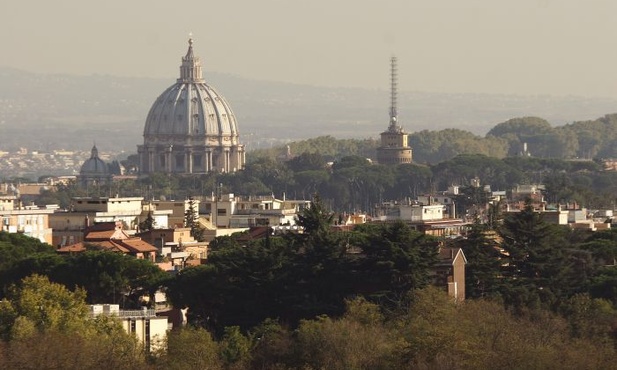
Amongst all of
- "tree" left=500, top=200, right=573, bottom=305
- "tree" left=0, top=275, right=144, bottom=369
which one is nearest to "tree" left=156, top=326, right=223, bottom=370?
"tree" left=0, top=275, right=144, bottom=369

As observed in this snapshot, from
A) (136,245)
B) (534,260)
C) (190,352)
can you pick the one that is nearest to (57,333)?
(190,352)

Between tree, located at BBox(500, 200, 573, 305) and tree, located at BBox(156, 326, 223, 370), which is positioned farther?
tree, located at BBox(500, 200, 573, 305)

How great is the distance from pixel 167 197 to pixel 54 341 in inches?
4821

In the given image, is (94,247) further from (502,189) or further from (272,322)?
(502,189)

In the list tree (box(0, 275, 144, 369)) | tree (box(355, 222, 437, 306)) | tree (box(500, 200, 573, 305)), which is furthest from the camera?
tree (box(500, 200, 573, 305))

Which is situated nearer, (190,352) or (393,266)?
(190,352)

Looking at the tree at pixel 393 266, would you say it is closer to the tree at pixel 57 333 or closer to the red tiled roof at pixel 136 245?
the tree at pixel 57 333

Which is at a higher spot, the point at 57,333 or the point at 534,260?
the point at 534,260

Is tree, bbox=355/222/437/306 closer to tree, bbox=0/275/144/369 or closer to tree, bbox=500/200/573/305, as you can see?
tree, bbox=500/200/573/305

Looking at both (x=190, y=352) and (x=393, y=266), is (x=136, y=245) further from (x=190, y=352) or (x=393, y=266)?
(x=190, y=352)

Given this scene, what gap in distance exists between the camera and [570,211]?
3962 inches

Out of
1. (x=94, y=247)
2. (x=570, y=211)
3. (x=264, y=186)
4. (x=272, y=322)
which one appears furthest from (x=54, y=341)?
(x=264, y=186)

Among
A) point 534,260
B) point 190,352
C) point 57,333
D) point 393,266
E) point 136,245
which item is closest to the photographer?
point 190,352

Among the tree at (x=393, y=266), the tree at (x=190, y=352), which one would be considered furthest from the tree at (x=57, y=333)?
the tree at (x=393, y=266)
